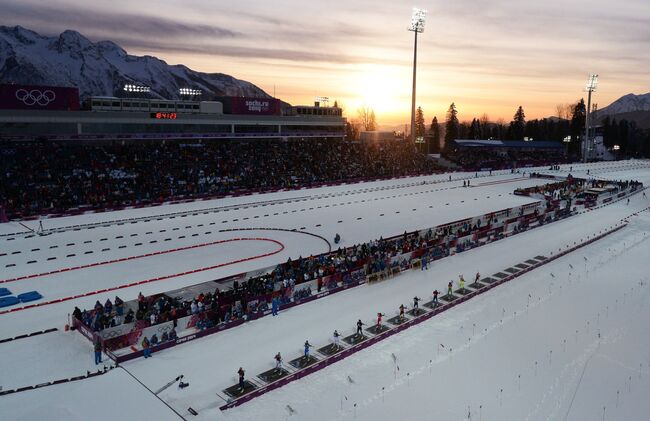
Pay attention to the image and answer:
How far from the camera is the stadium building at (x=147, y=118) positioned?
1901 inches

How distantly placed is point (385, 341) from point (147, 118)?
48.2m

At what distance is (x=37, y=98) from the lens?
48688mm

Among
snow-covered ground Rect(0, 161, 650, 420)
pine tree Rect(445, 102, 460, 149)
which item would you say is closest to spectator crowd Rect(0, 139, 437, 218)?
snow-covered ground Rect(0, 161, 650, 420)

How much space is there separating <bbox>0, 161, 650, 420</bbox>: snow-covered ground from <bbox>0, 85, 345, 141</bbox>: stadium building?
19.3m

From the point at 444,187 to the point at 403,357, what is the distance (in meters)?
46.9

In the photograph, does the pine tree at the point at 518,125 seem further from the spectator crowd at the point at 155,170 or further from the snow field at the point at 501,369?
the snow field at the point at 501,369

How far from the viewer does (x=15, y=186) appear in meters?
40.3

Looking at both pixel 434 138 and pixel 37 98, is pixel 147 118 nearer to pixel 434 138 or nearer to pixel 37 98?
pixel 37 98

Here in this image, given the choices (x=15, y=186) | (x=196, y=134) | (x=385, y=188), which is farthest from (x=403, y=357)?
(x=196, y=134)

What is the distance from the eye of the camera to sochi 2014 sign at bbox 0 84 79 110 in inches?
1838

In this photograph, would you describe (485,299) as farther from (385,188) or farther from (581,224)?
(385,188)

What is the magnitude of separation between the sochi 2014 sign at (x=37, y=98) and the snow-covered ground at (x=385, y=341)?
19363mm

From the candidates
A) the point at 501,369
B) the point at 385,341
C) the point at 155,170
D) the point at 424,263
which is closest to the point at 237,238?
the point at 424,263

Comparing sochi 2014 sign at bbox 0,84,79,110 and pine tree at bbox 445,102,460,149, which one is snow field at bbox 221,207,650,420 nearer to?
sochi 2014 sign at bbox 0,84,79,110
